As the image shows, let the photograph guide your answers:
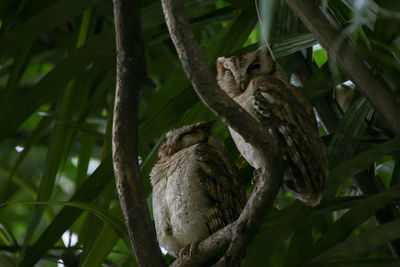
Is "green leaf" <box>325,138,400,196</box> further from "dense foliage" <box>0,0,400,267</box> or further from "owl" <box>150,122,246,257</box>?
"owl" <box>150,122,246,257</box>

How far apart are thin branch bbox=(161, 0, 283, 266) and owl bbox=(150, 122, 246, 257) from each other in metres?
0.46

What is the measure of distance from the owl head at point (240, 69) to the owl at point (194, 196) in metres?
0.17

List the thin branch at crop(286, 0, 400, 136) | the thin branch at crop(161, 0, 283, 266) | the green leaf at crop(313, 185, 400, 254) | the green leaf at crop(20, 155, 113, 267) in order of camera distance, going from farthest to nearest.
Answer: the green leaf at crop(20, 155, 113, 267) → the green leaf at crop(313, 185, 400, 254) → the thin branch at crop(286, 0, 400, 136) → the thin branch at crop(161, 0, 283, 266)

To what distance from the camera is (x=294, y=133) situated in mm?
1282

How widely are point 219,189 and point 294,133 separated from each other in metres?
0.31

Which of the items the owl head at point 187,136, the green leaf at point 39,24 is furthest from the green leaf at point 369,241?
the green leaf at point 39,24

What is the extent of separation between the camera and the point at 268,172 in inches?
37.3

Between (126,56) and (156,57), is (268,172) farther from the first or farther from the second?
(156,57)

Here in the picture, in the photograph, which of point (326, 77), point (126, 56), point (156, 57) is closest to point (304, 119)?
point (326, 77)

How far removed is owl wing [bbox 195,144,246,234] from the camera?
4.90 ft

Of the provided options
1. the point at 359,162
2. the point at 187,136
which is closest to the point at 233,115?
the point at 359,162

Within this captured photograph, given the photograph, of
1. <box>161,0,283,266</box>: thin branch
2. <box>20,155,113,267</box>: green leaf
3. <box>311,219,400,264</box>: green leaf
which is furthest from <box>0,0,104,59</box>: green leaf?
<box>311,219,400,264</box>: green leaf

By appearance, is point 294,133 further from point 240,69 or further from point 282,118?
point 240,69

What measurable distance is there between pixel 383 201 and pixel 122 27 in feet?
1.84
